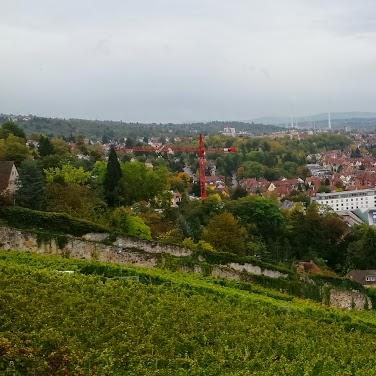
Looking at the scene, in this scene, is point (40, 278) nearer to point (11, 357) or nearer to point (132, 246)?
point (11, 357)

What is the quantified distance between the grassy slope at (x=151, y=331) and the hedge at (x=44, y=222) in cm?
529

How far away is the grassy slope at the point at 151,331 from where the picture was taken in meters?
11.5

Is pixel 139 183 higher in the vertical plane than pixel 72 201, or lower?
lower

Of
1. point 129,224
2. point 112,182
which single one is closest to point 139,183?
point 112,182

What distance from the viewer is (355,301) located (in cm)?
2905

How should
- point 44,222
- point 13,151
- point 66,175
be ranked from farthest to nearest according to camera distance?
point 13,151 < point 66,175 < point 44,222

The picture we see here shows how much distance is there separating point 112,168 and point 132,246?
749 inches

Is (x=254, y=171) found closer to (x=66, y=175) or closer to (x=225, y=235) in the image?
(x=66, y=175)

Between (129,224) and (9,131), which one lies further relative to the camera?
(9,131)

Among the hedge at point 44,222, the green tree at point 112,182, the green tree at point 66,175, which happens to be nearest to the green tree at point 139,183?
the green tree at point 112,182

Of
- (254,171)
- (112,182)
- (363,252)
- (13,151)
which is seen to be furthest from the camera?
(254,171)

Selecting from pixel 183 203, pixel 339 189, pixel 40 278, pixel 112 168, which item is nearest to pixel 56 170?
pixel 112 168

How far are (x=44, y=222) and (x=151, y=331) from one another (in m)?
12.8

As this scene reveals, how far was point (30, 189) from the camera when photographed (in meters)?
33.7
